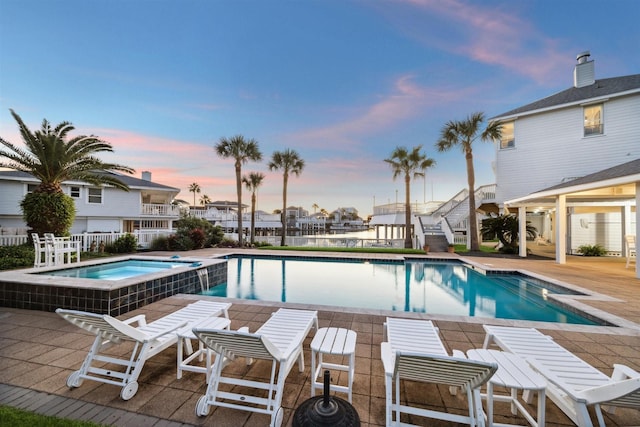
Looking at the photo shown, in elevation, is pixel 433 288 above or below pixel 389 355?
below

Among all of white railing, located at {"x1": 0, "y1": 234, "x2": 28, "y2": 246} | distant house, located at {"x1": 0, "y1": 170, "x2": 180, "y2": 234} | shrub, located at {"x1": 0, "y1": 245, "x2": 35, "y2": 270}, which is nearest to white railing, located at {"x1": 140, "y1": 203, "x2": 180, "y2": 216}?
distant house, located at {"x1": 0, "y1": 170, "x2": 180, "y2": 234}

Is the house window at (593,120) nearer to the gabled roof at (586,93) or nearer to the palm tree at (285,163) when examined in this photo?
the gabled roof at (586,93)

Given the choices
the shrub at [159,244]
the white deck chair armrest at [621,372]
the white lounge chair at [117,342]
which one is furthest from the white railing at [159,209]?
the white deck chair armrest at [621,372]

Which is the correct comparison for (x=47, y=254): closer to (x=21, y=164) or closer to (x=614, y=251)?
(x=21, y=164)

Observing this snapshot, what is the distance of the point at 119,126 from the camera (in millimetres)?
14367

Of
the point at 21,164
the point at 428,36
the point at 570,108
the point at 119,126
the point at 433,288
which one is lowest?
the point at 433,288

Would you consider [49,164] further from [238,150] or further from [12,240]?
[238,150]

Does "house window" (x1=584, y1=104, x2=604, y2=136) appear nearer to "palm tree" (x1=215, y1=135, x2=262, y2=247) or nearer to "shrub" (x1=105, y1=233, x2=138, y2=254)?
"palm tree" (x1=215, y1=135, x2=262, y2=247)

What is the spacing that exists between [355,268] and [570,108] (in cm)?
1432

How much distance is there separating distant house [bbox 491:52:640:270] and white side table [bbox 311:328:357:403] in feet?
40.4

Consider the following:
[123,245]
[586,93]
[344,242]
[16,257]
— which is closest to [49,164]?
[16,257]

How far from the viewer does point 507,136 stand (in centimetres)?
1628

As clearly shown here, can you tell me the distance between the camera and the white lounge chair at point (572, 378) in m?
1.90

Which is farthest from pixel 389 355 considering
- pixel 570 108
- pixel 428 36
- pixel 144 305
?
pixel 570 108
